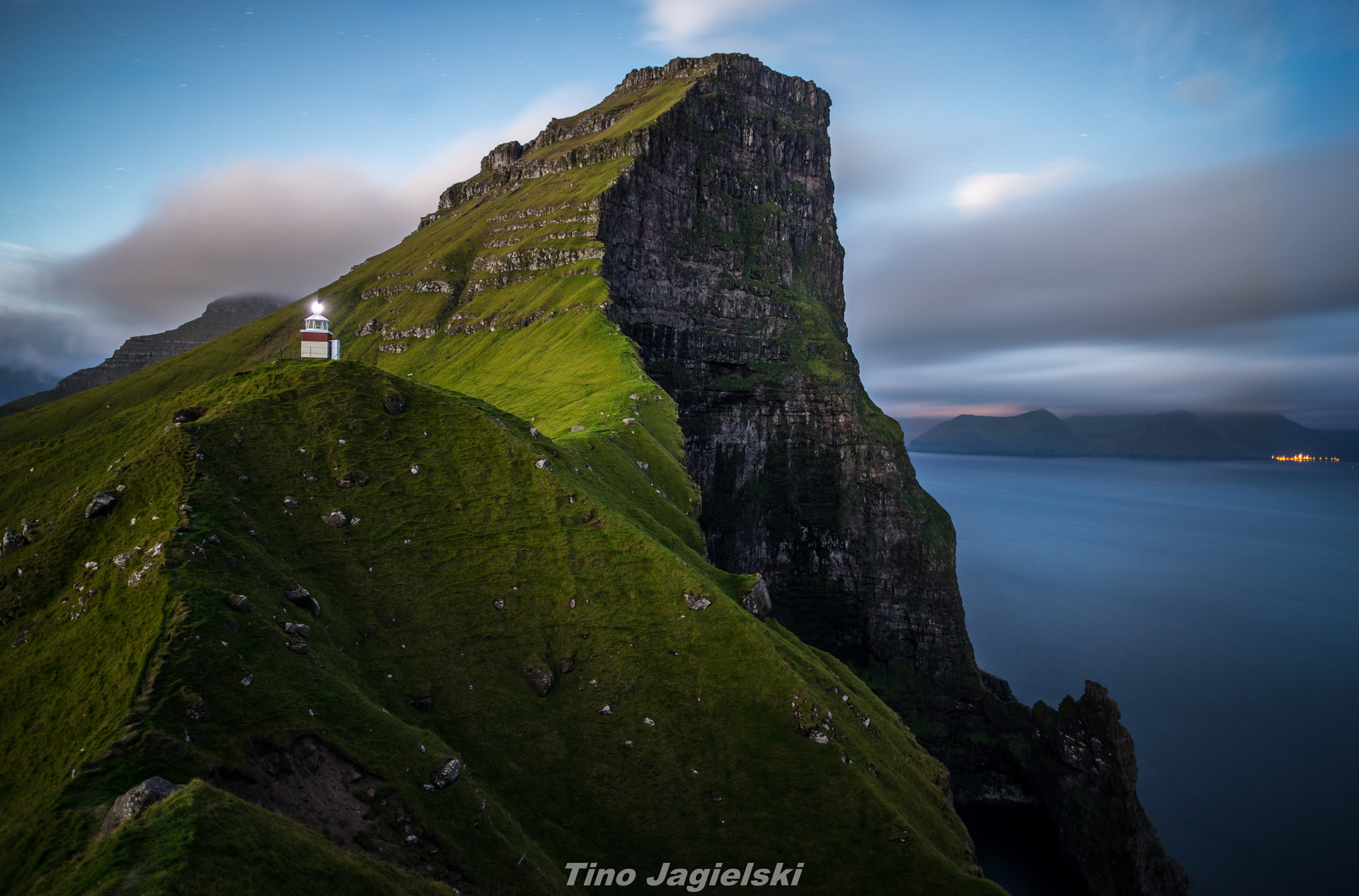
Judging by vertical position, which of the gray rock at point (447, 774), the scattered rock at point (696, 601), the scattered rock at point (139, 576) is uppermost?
Answer: the scattered rock at point (139, 576)

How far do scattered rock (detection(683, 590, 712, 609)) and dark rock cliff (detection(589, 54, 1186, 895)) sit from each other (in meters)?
70.5

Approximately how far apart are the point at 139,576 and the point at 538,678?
14.5 m

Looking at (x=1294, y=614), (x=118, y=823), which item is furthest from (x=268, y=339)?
(x=1294, y=614)

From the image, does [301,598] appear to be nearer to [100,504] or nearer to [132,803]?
[100,504]

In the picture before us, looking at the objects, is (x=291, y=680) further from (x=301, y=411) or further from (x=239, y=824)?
(x=301, y=411)

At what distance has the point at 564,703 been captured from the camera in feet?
85.9

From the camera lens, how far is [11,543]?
76.2 ft

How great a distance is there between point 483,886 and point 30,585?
62.2 feet

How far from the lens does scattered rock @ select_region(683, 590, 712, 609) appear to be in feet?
103

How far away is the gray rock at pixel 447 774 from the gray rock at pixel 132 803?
7210mm

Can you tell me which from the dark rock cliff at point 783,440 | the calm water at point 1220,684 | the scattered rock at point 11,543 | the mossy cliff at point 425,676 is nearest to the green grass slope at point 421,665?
the mossy cliff at point 425,676

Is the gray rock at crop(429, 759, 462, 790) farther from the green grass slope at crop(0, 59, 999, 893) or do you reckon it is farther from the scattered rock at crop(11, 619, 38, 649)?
the scattered rock at crop(11, 619, 38, 649)

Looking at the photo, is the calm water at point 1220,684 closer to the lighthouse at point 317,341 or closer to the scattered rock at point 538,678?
the scattered rock at point 538,678

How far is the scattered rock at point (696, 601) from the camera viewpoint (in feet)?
103
